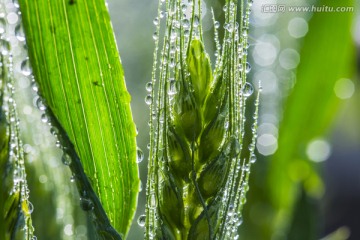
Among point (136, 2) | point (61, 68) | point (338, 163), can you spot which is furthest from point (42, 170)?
point (338, 163)

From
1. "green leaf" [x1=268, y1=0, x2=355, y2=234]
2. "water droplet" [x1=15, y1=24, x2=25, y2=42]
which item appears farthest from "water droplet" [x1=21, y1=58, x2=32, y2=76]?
"green leaf" [x1=268, y1=0, x2=355, y2=234]

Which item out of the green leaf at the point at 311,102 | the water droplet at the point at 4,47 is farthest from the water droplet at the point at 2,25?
the green leaf at the point at 311,102

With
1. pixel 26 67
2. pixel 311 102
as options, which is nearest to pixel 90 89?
pixel 26 67

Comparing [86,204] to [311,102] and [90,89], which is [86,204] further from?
[311,102]

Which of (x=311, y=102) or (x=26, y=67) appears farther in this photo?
(x=311, y=102)

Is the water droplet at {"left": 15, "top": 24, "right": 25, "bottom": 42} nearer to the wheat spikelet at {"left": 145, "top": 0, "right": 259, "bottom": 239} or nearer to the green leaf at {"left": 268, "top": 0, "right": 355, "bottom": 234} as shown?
the wheat spikelet at {"left": 145, "top": 0, "right": 259, "bottom": 239}

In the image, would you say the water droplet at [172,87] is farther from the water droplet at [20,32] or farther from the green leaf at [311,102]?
the green leaf at [311,102]

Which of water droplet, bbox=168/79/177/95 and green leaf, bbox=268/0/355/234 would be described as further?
green leaf, bbox=268/0/355/234
